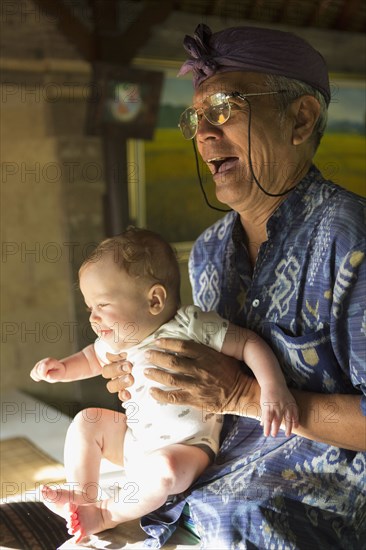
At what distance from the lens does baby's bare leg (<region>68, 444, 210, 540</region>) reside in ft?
4.88

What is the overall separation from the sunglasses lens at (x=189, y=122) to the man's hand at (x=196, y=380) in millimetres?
521

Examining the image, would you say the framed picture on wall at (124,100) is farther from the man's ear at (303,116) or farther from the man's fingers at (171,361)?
the man's fingers at (171,361)

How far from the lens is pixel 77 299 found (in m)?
4.49

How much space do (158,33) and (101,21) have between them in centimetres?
35

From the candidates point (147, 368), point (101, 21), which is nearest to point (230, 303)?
point (147, 368)

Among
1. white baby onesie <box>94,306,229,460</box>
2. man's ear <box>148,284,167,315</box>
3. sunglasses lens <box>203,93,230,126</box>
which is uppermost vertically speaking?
sunglasses lens <box>203,93,230,126</box>

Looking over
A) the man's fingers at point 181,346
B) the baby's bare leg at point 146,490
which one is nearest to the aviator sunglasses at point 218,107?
the man's fingers at point 181,346

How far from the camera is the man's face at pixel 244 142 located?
1.66m

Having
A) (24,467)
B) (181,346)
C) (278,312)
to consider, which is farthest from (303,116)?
(24,467)

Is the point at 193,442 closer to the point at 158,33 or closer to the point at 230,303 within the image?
the point at 230,303

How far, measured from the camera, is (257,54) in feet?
5.30

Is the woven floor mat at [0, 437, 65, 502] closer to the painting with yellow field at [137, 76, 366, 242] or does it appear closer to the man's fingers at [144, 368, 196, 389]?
the man's fingers at [144, 368, 196, 389]

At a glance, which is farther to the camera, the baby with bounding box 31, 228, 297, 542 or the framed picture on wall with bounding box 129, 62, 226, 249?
the framed picture on wall with bounding box 129, 62, 226, 249

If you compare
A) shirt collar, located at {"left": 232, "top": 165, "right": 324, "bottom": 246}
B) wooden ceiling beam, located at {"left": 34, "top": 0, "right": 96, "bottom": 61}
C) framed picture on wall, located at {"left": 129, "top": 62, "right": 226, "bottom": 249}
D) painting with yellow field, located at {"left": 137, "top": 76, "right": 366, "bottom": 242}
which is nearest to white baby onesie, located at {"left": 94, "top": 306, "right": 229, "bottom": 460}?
shirt collar, located at {"left": 232, "top": 165, "right": 324, "bottom": 246}
